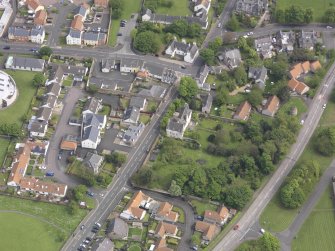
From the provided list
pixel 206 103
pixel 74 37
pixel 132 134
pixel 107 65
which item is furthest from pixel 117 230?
pixel 74 37

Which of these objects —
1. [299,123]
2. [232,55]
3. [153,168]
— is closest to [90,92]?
[153,168]

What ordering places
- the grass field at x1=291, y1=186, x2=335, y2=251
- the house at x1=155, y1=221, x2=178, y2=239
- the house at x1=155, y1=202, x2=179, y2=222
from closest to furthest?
the house at x1=155, y1=221, x2=178, y2=239, the grass field at x1=291, y1=186, x2=335, y2=251, the house at x1=155, y1=202, x2=179, y2=222

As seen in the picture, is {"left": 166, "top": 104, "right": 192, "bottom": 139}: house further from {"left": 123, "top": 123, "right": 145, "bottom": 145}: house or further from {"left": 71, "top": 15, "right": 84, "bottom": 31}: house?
{"left": 71, "top": 15, "right": 84, "bottom": 31}: house

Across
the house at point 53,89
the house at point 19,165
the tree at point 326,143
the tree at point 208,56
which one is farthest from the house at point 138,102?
the tree at point 326,143

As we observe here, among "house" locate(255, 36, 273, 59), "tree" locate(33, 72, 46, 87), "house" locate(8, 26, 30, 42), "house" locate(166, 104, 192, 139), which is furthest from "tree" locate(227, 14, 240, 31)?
"house" locate(8, 26, 30, 42)

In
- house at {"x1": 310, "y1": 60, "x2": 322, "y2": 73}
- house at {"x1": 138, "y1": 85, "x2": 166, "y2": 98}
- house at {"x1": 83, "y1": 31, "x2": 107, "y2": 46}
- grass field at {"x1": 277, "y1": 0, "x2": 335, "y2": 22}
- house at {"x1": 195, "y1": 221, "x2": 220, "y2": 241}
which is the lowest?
house at {"x1": 195, "y1": 221, "x2": 220, "y2": 241}

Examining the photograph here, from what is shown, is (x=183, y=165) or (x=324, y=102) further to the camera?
(x=324, y=102)

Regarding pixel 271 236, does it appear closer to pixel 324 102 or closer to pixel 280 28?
pixel 324 102

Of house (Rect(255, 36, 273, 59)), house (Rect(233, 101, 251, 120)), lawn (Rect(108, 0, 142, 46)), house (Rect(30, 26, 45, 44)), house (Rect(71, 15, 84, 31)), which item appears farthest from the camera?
lawn (Rect(108, 0, 142, 46))
